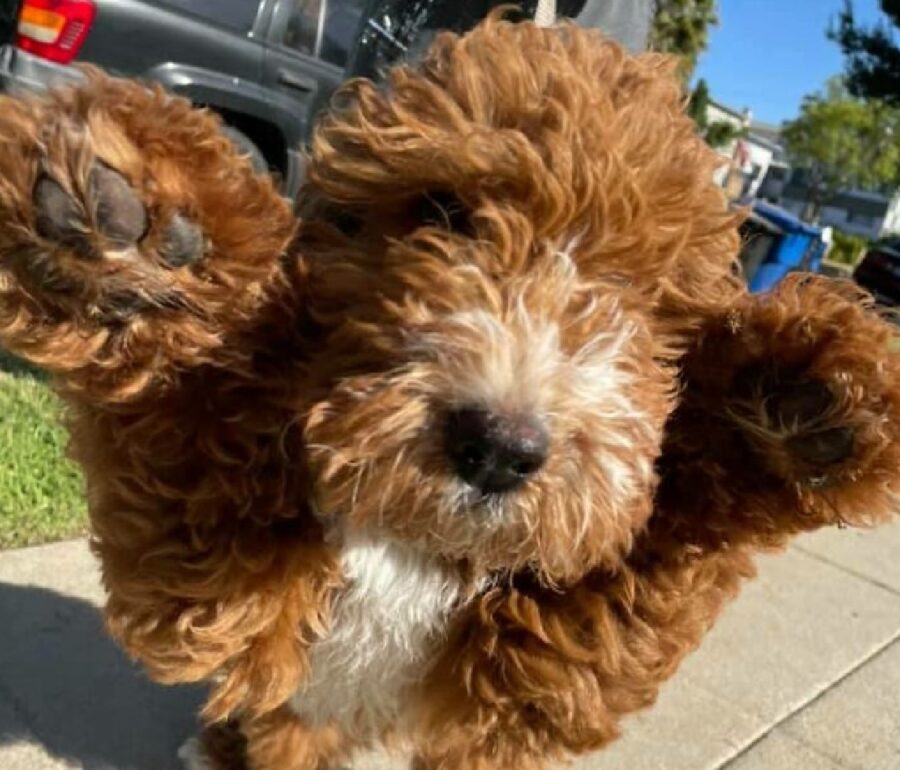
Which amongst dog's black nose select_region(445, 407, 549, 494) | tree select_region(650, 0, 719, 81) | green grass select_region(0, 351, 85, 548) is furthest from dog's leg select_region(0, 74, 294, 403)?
tree select_region(650, 0, 719, 81)

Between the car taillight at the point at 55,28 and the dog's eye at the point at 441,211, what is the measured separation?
5.07 metres

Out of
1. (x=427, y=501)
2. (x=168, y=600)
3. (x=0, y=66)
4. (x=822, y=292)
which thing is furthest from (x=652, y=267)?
(x=0, y=66)

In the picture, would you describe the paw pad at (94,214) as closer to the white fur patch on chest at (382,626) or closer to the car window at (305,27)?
the white fur patch on chest at (382,626)

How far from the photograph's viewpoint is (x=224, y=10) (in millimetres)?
7062

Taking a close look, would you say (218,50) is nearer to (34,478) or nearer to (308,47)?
(308,47)

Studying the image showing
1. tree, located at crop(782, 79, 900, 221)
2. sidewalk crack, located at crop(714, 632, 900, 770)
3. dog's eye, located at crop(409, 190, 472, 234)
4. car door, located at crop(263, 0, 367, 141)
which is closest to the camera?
dog's eye, located at crop(409, 190, 472, 234)

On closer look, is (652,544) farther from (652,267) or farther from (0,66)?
(0,66)

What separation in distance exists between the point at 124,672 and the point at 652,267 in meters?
2.10

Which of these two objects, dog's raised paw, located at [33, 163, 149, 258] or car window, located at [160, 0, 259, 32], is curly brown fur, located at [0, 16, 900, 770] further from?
car window, located at [160, 0, 259, 32]

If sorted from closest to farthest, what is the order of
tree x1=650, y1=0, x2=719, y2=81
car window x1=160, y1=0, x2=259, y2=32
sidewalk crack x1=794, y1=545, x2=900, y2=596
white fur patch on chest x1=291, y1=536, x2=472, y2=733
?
white fur patch on chest x1=291, y1=536, x2=472, y2=733, sidewalk crack x1=794, y1=545, x2=900, y2=596, car window x1=160, y1=0, x2=259, y2=32, tree x1=650, y1=0, x2=719, y2=81

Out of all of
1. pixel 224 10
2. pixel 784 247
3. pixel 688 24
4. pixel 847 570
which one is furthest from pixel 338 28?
pixel 688 24

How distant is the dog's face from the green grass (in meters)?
1.99

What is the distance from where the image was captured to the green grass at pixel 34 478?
3.86 meters

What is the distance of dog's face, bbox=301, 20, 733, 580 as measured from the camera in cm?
162
